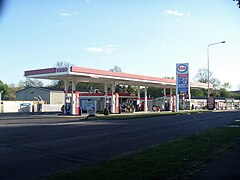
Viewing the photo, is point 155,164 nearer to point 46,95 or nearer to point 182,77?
point 182,77

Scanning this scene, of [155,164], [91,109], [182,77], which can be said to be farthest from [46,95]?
[155,164]

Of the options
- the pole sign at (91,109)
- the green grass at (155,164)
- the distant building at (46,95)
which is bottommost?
the green grass at (155,164)

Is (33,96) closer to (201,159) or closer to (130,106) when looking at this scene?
(130,106)

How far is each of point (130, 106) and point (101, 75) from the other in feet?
48.9

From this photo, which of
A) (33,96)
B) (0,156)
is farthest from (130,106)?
(0,156)

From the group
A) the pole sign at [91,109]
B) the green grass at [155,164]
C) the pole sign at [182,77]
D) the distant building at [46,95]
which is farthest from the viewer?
the distant building at [46,95]

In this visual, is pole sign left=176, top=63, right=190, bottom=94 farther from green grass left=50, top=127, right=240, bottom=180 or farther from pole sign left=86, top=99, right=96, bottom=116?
green grass left=50, top=127, right=240, bottom=180

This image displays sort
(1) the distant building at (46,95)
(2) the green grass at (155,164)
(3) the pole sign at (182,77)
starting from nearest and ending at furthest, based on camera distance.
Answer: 1. (2) the green grass at (155,164)
2. (3) the pole sign at (182,77)
3. (1) the distant building at (46,95)

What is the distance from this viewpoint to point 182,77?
5553 cm

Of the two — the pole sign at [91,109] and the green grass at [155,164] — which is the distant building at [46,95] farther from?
the green grass at [155,164]

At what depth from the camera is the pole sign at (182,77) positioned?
5506cm

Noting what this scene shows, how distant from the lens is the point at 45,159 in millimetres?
11547

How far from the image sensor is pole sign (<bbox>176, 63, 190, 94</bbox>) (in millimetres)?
55062

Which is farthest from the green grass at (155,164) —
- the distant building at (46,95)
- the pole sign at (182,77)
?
the distant building at (46,95)
